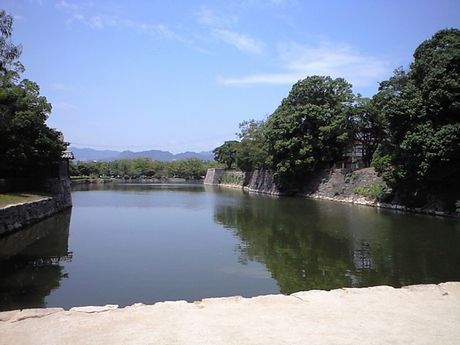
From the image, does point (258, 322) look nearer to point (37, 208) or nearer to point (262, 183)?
point (37, 208)

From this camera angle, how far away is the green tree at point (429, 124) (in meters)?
24.2

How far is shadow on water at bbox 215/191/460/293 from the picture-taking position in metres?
12.1

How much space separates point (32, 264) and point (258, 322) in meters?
10.1

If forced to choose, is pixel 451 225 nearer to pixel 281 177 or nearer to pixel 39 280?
pixel 39 280

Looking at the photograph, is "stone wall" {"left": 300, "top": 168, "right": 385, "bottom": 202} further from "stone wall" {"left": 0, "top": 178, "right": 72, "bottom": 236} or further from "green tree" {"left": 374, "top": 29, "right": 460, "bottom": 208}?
"stone wall" {"left": 0, "top": 178, "right": 72, "bottom": 236}

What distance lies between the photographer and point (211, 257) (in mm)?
14969

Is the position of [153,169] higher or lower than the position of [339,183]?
higher

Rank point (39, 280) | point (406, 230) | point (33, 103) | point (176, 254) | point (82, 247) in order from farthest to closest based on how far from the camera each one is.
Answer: point (33, 103)
point (406, 230)
point (82, 247)
point (176, 254)
point (39, 280)

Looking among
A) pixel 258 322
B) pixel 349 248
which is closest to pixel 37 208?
pixel 349 248

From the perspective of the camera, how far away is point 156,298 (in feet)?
33.3

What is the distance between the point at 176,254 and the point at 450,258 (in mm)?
9830

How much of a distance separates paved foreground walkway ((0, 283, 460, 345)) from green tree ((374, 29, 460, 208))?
19.3m

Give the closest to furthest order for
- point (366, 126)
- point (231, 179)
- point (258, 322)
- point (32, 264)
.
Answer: point (258, 322) → point (32, 264) → point (366, 126) → point (231, 179)

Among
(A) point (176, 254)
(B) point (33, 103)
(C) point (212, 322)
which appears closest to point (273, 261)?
(A) point (176, 254)
